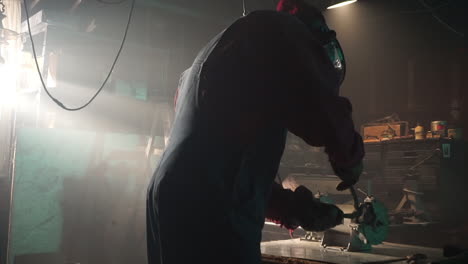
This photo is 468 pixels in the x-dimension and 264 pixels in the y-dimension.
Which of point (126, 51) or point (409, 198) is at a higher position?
point (126, 51)

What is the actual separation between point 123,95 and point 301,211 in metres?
4.46

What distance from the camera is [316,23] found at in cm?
185

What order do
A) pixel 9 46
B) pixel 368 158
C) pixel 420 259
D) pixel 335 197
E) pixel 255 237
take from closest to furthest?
pixel 255 237 < pixel 420 259 < pixel 335 197 < pixel 9 46 < pixel 368 158

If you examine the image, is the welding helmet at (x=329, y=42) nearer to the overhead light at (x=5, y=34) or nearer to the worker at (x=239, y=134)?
the worker at (x=239, y=134)

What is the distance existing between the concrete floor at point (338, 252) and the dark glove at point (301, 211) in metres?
0.35

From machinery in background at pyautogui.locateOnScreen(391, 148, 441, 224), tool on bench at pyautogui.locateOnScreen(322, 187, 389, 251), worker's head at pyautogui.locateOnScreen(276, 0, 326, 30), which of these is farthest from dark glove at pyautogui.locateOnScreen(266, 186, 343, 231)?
machinery in background at pyautogui.locateOnScreen(391, 148, 441, 224)

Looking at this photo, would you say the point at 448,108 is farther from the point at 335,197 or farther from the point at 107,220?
the point at 107,220

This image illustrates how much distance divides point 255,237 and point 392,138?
4.32m

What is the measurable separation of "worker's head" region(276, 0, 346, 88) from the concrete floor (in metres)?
0.97

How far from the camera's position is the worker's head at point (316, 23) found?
185 centimetres

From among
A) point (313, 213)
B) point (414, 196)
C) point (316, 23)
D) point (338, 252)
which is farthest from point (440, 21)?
point (313, 213)

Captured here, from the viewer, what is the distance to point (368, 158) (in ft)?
18.1

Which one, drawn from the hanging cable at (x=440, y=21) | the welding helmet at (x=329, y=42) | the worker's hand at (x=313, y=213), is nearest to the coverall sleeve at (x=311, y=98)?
the welding helmet at (x=329, y=42)

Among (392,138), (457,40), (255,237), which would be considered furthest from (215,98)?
(457,40)
